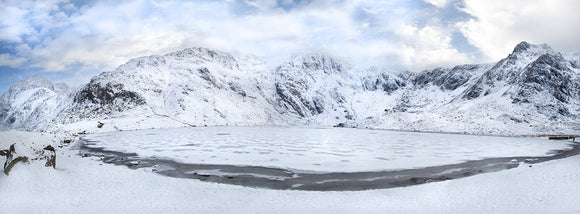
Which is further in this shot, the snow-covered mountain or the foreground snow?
the snow-covered mountain

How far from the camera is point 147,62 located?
18225 centimetres

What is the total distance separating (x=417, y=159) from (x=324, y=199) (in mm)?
15774

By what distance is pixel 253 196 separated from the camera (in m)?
14.0

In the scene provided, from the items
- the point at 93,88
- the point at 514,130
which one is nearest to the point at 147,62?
the point at 93,88

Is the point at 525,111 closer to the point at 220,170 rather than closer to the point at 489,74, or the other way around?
the point at 489,74

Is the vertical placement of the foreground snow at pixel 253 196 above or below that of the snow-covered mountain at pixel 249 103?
below

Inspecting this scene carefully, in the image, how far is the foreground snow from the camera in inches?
479

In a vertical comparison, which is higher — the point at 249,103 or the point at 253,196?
the point at 249,103

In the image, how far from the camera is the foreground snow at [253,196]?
39.9ft

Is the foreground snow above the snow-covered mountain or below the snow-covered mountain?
below

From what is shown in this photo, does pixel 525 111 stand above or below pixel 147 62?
below

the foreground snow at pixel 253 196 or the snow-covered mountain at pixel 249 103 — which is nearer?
the foreground snow at pixel 253 196

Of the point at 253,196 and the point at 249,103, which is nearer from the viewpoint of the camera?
the point at 253,196

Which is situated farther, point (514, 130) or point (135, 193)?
point (514, 130)
